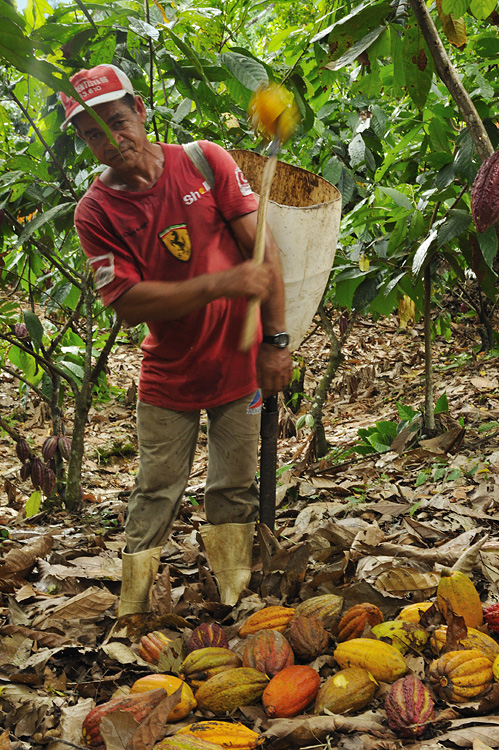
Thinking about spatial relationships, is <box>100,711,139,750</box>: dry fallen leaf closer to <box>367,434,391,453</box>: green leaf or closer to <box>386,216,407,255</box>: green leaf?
<box>386,216,407,255</box>: green leaf

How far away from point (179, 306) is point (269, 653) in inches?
30.8

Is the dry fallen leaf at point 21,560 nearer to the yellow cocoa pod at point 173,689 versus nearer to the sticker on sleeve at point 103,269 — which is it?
the yellow cocoa pod at point 173,689

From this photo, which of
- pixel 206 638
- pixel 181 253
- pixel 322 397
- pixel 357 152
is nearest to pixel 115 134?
pixel 181 253

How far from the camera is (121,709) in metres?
1.27

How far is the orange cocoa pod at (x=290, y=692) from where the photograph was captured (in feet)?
4.26

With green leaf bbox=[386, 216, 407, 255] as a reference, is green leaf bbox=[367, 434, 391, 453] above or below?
below

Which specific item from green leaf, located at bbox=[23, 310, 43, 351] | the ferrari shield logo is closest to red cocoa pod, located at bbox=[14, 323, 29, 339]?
green leaf, located at bbox=[23, 310, 43, 351]

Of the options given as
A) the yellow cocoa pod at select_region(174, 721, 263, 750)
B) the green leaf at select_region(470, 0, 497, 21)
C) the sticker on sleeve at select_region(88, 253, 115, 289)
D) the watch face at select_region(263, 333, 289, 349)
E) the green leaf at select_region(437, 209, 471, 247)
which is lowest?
the yellow cocoa pod at select_region(174, 721, 263, 750)

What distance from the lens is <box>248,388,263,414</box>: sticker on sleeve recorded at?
191cm

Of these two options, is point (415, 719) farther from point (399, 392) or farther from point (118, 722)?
point (399, 392)

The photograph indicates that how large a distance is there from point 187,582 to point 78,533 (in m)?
0.83

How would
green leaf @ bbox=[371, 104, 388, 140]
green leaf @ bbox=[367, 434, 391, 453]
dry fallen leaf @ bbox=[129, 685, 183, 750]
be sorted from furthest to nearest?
green leaf @ bbox=[367, 434, 391, 453]
green leaf @ bbox=[371, 104, 388, 140]
dry fallen leaf @ bbox=[129, 685, 183, 750]

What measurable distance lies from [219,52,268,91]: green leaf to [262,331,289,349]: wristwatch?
30.0 inches

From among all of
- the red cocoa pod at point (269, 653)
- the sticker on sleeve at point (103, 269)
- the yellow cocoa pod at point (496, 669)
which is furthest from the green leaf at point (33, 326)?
the yellow cocoa pod at point (496, 669)
